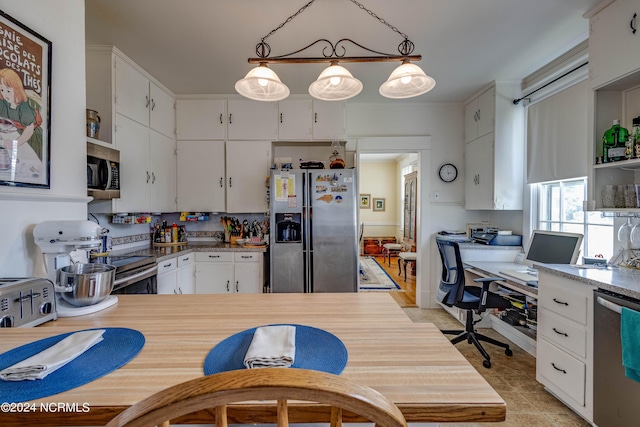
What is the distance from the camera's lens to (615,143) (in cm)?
184

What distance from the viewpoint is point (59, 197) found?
56.3 inches

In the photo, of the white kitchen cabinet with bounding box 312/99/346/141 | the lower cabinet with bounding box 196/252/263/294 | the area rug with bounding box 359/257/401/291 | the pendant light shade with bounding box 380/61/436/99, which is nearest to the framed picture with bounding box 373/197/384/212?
the area rug with bounding box 359/257/401/291

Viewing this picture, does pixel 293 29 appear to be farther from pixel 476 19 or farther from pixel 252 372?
pixel 252 372

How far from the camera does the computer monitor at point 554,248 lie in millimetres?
2166

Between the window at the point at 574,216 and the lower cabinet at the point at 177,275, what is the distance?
11.9ft

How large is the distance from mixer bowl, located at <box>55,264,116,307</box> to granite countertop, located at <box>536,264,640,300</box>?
2.44 m

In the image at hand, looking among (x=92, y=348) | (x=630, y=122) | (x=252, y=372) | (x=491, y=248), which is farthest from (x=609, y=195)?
(x=92, y=348)

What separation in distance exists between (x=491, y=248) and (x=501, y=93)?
170 cm

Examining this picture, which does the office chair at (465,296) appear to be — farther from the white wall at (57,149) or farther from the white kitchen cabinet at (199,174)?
the white wall at (57,149)

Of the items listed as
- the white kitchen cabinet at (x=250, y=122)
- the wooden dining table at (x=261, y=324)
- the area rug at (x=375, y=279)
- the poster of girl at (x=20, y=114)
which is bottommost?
the area rug at (x=375, y=279)

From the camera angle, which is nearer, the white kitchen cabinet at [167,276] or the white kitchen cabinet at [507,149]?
the white kitchen cabinet at [167,276]

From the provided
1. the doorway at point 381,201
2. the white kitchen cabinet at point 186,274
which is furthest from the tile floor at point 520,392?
the doorway at point 381,201

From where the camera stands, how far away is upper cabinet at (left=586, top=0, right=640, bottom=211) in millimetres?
1728

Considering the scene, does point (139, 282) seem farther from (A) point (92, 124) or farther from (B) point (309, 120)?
(B) point (309, 120)
